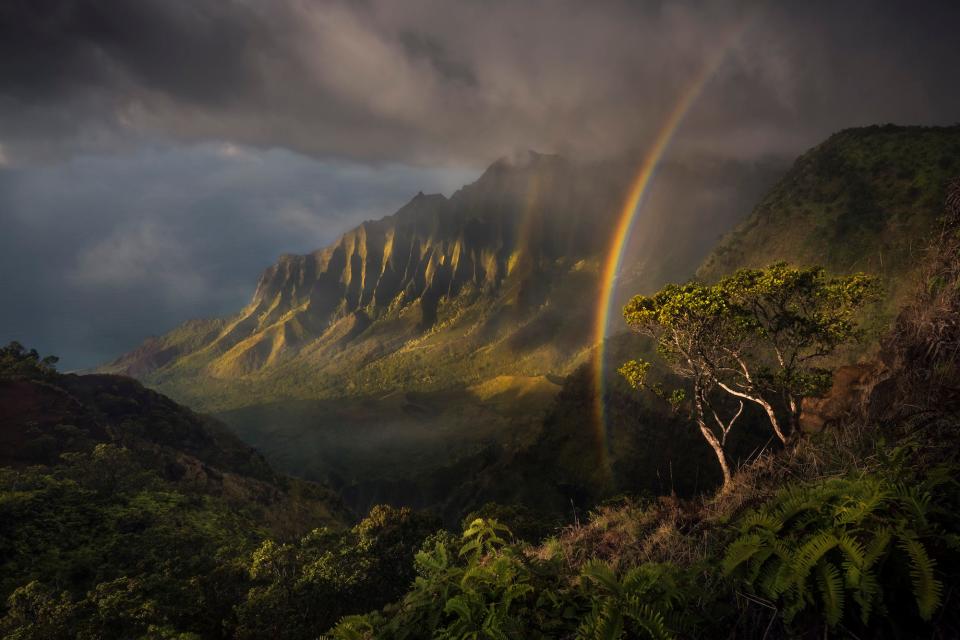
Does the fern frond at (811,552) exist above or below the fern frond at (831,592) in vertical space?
above

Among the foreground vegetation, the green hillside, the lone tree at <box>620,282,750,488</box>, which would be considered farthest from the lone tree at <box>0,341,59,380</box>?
the green hillside

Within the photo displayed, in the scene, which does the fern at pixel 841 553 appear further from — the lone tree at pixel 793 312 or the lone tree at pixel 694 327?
the lone tree at pixel 793 312

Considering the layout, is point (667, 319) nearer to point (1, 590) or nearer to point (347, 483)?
point (1, 590)

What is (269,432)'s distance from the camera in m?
196

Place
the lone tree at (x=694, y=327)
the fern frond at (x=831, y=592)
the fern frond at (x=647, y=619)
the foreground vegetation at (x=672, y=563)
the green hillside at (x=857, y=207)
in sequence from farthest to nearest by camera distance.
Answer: the green hillside at (x=857, y=207) → the lone tree at (x=694, y=327) → the foreground vegetation at (x=672, y=563) → the fern frond at (x=647, y=619) → the fern frond at (x=831, y=592)

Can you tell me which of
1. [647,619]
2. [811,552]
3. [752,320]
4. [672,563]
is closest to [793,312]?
[752,320]

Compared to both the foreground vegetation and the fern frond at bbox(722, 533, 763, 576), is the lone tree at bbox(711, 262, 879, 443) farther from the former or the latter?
the fern frond at bbox(722, 533, 763, 576)

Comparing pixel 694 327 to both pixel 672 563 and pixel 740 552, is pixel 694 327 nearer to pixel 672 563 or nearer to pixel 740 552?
pixel 672 563

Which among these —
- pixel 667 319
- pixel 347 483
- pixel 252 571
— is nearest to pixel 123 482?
pixel 252 571

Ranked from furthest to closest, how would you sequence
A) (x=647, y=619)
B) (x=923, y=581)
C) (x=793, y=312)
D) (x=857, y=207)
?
1. (x=857, y=207)
2. (x=793, y=312)
3. (x=647, y=619)
4. (x=923, y=581)

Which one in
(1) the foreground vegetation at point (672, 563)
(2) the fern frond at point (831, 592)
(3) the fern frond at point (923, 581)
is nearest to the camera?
(3) the fern frond at point (923, 581)

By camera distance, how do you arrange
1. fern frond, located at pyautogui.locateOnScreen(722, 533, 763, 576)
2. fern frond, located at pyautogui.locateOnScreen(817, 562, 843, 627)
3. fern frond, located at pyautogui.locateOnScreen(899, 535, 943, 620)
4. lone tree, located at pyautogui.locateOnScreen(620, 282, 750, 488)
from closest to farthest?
fern frond, located at pyautogui.locateOnScreen(899, 535, 943, 620) → fern frond, located at pyautogui.locateOnScreen(817, 562, 843, 627) → fern frond, located at pyautogui.locateOnScreen(722, 533, 763, 576) → lone tree, located at pyautogui.locateOnScreen(620, 282, 750, 488)

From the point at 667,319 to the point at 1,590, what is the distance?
129 ft

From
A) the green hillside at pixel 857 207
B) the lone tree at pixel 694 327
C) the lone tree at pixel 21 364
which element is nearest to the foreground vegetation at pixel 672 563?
the lone tree at pixel 694 327
